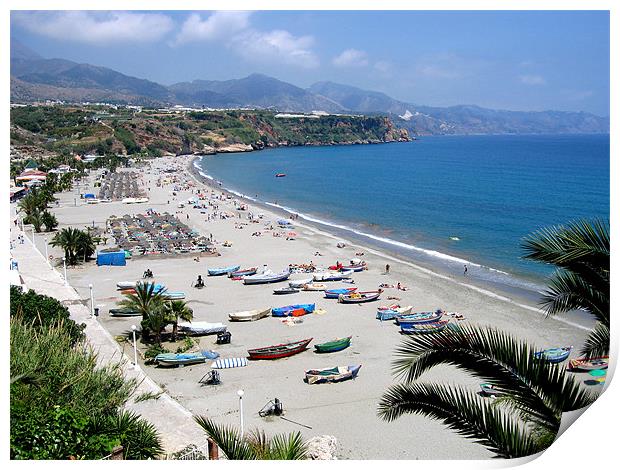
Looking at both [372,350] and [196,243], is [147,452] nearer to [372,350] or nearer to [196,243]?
[372,350]

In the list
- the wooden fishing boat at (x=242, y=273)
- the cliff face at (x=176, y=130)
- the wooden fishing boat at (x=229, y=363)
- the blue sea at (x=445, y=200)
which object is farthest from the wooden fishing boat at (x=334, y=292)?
the cliff face at (x=176, y=130)

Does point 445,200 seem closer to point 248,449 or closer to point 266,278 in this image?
point 266,278

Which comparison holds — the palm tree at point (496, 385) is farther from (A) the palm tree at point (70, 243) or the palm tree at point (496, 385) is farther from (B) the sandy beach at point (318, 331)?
(A) the palm tree at point (70, 243)

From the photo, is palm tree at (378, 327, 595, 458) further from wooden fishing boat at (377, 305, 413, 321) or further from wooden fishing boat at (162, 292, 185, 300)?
wooden fishing boat at (162, 292, 185, 300)

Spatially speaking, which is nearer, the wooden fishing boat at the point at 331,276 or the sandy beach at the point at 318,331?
the sandy beach at the point at 318,331

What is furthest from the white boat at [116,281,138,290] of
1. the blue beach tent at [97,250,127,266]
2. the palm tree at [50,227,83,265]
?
the palm tree at [50,227,83,265]

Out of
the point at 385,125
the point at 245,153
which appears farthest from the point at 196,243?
the point at 385,125
